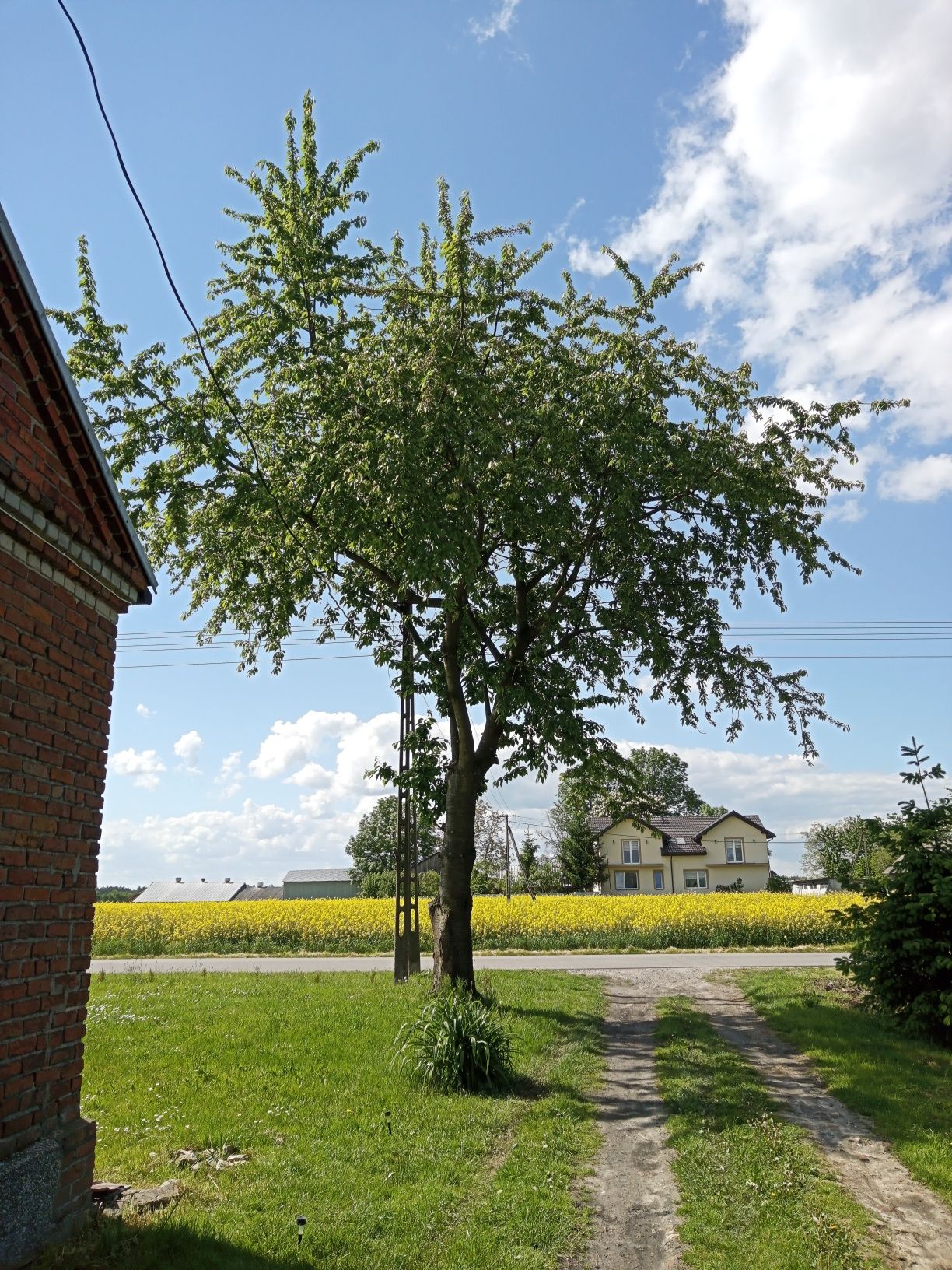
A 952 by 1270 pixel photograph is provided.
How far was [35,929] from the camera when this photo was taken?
208 inches

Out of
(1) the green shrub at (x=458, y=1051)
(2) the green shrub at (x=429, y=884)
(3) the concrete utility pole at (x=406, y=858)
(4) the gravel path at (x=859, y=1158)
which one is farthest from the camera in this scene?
(2) the green shrub at (x=429, y=884)

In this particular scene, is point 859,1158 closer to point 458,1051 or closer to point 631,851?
point 458,1051

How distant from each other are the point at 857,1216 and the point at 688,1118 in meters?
2.58

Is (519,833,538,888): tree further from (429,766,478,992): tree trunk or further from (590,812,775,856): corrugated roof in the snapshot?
(429,766,478,992): tree trunk

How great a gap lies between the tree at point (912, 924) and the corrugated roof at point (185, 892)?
Result: 236 ft

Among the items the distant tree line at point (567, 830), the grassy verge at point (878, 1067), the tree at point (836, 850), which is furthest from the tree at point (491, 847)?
Result: the grassy verge at point (878, 1067)

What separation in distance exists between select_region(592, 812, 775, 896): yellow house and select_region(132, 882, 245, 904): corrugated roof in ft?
117

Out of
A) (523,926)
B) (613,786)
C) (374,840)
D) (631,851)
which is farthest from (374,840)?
(613,786)

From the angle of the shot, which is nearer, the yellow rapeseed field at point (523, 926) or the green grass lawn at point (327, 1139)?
the green grass lawn at point (327, 1139)

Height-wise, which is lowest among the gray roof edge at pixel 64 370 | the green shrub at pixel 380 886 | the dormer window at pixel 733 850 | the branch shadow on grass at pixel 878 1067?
the branch shadow on grass at pixel 878 1067

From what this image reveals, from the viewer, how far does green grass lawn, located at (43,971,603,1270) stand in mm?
5668

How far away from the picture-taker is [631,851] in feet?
204

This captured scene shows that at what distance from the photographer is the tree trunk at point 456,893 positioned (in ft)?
46.3

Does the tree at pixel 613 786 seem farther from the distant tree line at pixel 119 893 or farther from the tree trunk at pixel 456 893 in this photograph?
the distant tree line at pixel 119 893
